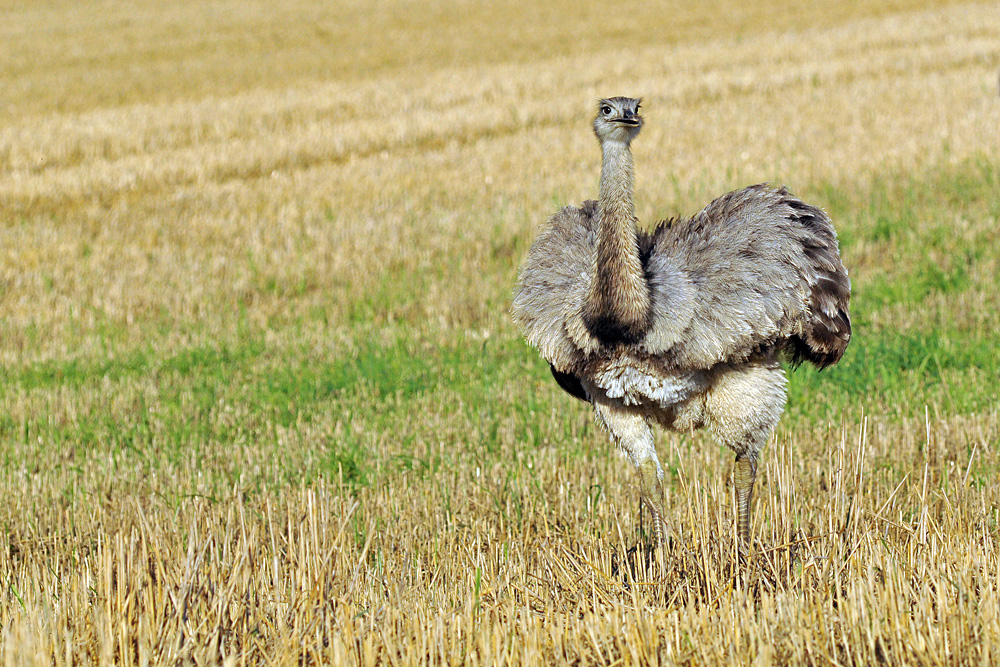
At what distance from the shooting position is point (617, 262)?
4074 mm

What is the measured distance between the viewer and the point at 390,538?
15.6 ft

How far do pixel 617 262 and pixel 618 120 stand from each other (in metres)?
0.58

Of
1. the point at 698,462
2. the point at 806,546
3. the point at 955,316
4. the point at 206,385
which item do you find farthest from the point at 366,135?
the point at 806,546

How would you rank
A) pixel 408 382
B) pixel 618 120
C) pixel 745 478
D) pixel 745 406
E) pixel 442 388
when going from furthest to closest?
pixel 408 382 → pixel 442 388 → pixel 745 478 → pixel 745 406 → pixel 618 120

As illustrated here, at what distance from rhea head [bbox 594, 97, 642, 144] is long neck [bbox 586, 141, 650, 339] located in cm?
3

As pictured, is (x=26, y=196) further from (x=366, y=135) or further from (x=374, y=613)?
(x=374, y=613)

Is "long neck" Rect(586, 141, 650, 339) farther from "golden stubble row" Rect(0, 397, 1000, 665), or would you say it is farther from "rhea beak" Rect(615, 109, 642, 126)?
"golden stubble row" Rect(0, 397, 1000, 665)

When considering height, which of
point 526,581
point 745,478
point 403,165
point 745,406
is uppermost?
point 403,165

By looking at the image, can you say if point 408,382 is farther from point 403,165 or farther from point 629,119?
point 403,165

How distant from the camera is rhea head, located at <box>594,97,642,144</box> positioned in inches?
165

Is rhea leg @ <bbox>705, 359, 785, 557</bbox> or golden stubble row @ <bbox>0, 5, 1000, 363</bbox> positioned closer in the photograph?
rhea leg @ <bbox>705, 359, 785, 557</bbox>

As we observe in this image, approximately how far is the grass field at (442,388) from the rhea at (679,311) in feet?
1.10

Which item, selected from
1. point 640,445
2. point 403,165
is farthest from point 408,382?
point 403,165

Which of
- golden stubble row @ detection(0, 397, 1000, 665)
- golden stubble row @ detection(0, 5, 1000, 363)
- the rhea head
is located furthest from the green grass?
the rhea head
